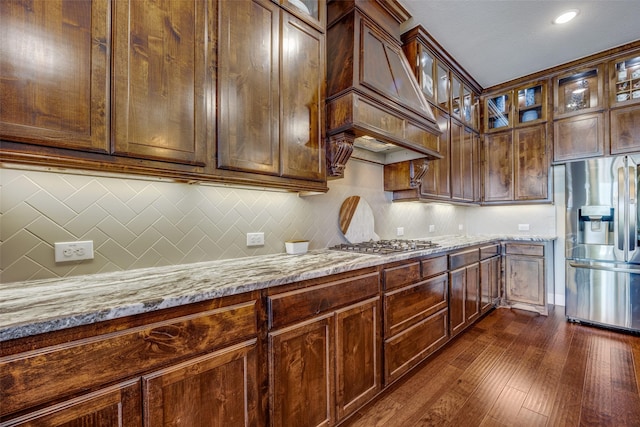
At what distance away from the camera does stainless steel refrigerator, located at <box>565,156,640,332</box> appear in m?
2.78

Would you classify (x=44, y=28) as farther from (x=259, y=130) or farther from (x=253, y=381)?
(x=253, y=381)

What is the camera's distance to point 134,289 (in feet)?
3.47

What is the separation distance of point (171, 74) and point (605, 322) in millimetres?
4384

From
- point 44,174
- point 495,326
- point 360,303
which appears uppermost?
point 44,174

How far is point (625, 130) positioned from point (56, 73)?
4802mm

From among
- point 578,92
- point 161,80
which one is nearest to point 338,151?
point 161,80

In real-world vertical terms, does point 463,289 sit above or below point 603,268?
below

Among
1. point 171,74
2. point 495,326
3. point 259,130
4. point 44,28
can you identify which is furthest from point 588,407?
point 44,28

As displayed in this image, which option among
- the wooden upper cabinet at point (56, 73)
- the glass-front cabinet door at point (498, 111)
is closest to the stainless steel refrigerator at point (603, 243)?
the glass-front cabinet door at point (498, 111)

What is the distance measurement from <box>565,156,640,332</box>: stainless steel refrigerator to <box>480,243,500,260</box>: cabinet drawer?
2.31 ft

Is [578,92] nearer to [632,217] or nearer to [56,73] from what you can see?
[632,217]

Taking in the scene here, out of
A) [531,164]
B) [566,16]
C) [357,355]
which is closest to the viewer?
[357,355]

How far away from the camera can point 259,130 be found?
156cm

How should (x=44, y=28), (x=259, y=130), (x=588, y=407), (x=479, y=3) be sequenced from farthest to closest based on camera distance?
(x=479, y=3)
(x=588, y=407)
(x=259, y=130)
(x=44, y=28)
